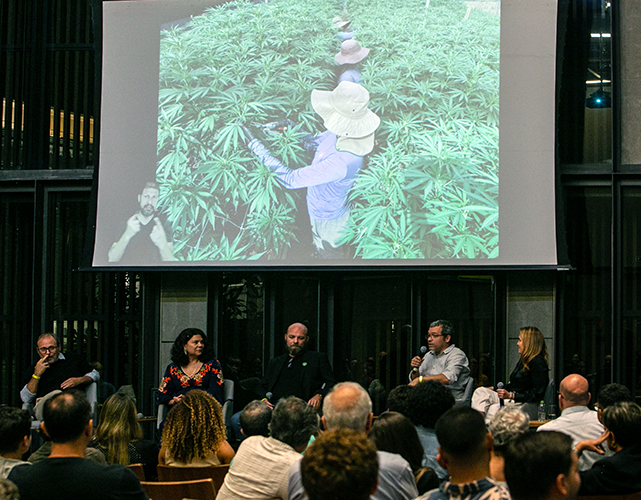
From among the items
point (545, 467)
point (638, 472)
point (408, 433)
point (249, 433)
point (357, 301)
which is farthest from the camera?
point (357, 301)

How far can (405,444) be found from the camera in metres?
2.97

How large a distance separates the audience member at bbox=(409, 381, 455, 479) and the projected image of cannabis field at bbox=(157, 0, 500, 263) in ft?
10.6

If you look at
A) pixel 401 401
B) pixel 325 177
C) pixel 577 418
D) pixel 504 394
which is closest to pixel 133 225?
pixel 325 177

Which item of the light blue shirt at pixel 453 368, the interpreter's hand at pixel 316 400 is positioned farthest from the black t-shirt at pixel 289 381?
the light blue shirt at pixel 453 368

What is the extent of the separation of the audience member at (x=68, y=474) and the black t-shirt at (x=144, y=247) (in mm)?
4297

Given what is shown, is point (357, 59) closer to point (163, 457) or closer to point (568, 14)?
point (568, 14)

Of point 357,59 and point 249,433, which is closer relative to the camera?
point 249,433

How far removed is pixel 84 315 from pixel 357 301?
2576mm

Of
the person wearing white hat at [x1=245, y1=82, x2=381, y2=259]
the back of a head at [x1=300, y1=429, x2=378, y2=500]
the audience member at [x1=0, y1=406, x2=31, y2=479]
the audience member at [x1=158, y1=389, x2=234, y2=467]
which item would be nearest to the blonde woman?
the person wearing white hat at [x1=245, y1=82, x2=381, y2=259]

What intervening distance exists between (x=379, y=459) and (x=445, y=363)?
376 centimetres

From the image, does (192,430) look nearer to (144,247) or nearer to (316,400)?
(316,400)

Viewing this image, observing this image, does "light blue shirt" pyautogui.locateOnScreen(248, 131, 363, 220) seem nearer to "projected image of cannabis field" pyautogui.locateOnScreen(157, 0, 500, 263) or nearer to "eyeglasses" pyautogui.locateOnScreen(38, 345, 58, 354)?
"projected image of cannabis field" pyautogui.locateOnScreen(157, 0, 500, 263)

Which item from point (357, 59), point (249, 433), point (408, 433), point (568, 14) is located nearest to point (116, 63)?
point (357, 59)

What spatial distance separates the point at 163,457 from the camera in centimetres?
402
